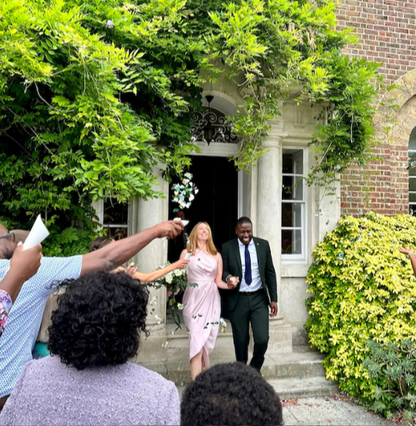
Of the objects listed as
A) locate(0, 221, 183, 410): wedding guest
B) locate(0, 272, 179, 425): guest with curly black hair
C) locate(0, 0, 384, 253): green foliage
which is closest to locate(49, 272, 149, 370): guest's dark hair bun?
locate(0, 272, 179, 425): guest with curly black hair

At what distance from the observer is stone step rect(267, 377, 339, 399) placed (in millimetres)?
4375

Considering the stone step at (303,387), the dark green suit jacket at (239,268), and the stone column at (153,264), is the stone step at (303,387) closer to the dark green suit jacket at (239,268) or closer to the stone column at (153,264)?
the dark green suit jacket at (239,268)

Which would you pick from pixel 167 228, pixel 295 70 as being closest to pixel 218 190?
pixel 295 70

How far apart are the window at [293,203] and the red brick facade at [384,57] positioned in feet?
2.52

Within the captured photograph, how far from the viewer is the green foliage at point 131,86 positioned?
3.28 metres

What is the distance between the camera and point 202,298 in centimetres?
433

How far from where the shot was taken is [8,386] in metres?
1.91

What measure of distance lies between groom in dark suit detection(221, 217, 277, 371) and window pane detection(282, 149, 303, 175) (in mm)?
2137

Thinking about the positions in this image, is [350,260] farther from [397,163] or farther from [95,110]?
[95,110]

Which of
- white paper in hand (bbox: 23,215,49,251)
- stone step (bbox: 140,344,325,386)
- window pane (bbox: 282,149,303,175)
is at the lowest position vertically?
stone step (bbox: 140,344,325,386)

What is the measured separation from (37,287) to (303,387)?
367cm

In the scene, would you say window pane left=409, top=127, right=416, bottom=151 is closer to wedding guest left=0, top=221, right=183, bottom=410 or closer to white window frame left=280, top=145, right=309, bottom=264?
white window frame left=280, top=145, right=309, bottom=264

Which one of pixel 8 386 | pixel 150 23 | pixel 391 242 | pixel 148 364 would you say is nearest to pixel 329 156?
pixel 391 242

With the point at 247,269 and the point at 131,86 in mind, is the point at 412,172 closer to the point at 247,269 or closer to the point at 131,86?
the point at 247,269
